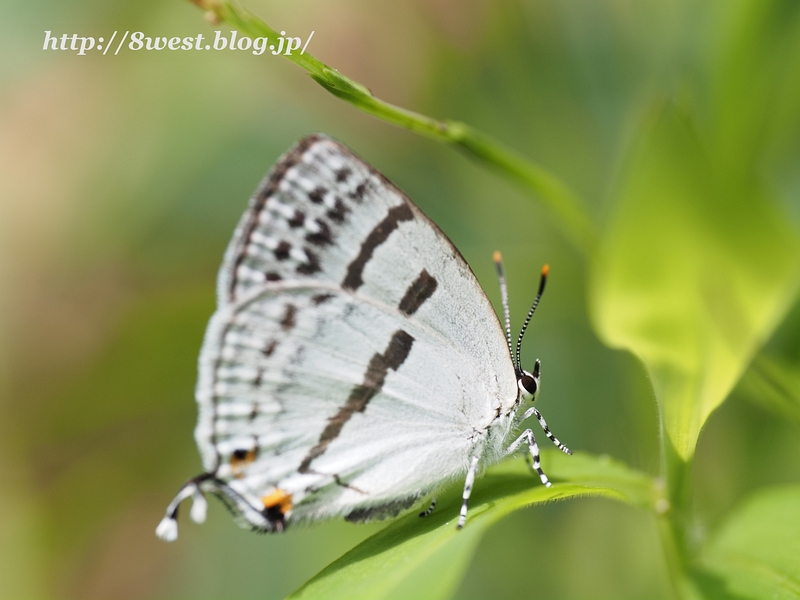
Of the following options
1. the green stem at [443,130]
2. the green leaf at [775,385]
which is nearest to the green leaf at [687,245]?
the green leaf at [775,385]

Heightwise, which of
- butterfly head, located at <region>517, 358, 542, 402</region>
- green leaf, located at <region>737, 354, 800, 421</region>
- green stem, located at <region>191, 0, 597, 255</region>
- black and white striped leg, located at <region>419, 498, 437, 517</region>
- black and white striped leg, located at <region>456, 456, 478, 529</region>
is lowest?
black and white striped leg, located at <region>419, 498, 437, 517</region>

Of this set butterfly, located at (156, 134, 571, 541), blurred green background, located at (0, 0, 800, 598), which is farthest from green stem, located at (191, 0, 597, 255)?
blurred green background, located at (0, 0, 800, 598)

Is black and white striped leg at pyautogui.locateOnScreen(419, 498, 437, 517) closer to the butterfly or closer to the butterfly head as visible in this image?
the butterfly

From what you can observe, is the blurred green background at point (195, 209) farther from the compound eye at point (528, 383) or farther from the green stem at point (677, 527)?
the green stem at point (677, 527)

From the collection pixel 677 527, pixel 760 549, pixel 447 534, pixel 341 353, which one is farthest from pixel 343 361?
pixel 760 549

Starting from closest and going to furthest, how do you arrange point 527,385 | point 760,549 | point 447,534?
point 447,534, point 760,549, point 527,385

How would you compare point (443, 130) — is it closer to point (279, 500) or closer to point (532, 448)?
point (532, 448)
